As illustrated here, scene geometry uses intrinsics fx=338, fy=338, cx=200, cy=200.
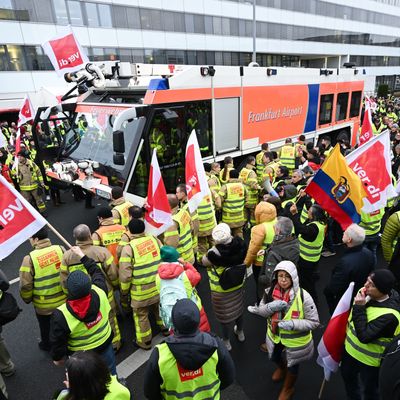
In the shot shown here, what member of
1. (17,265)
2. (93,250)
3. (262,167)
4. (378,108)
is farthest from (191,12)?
(93,250)

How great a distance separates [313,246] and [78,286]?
2937mm

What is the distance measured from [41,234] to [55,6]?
23626 mm

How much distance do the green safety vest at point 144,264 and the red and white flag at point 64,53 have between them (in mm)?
6537

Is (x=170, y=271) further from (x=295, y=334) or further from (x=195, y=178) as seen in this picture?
(x=195, y=178)

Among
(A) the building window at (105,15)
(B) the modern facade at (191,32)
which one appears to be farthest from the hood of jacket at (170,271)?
(A) the building window at (105,15)

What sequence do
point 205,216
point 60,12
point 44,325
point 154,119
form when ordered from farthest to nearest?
point 60,12
point 154,119
point 205,216
point 44,325

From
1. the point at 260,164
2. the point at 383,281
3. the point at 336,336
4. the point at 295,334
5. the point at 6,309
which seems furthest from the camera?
the point at 260,164

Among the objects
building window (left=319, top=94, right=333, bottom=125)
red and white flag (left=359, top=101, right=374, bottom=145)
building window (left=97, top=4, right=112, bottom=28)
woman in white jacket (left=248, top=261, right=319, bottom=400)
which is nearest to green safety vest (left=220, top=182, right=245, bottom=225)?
woman in white jacket (left=248, top=261, right=319, bottom=400)

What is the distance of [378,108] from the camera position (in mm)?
19719

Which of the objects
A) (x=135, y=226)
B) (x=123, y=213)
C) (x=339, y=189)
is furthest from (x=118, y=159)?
(x=339, y=189)

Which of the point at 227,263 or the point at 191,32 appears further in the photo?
the point at 191,32

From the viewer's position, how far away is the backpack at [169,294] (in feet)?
9.96

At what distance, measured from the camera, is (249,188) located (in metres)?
6.95

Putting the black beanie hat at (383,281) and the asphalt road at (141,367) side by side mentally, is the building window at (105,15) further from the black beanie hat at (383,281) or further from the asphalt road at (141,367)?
the black beanie hat at (383,281)
